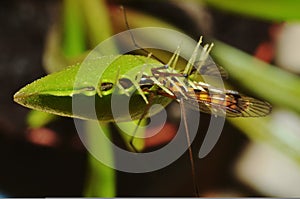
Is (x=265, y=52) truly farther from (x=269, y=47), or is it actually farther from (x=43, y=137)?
(x=43, y=137)


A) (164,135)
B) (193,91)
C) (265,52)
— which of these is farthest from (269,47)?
(193,91)

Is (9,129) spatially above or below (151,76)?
below

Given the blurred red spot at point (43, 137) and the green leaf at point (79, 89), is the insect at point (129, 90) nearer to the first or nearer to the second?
the green leaf at point (79, 89)

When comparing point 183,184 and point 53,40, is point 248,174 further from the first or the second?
point 53,40

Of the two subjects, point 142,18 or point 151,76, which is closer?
point 151,76

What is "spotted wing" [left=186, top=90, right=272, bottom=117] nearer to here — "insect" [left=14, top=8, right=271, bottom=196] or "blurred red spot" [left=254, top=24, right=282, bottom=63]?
"insect" [left=14, top=8, right=271, bottom=196]

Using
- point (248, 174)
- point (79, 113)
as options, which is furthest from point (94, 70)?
point (248, 174)

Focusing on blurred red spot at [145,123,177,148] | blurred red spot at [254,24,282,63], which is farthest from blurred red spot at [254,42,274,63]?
blurred red spot at [145,123,177,148]
